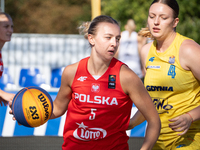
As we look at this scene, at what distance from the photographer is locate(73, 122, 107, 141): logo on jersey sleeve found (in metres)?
2.74

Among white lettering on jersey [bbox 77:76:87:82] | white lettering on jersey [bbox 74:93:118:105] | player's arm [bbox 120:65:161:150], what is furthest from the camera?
white lettering on jersey [bbox 77:76:87:82]

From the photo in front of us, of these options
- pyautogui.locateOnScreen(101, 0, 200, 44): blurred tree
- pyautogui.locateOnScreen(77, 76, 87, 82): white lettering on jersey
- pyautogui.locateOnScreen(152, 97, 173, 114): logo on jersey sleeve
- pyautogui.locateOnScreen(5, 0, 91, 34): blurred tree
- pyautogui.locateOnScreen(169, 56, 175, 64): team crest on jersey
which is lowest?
pyautogui.locateOnScreen(5, 0, 91, 34): blurred tree

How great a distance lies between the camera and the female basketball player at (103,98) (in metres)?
2.62

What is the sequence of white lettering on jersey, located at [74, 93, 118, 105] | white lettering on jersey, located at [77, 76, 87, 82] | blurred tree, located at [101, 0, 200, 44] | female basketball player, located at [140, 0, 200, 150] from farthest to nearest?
blurred tree, located at [101, 0, 200, 44] → female basketball player, located at [140, 0, 200, 150] → white lettering on jersey, located at [77, 76, 87, 82] → white lettering on jersey, located at [74, 93, 118, 105]

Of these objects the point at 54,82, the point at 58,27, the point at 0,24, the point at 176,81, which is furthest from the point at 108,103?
the point at 58,27

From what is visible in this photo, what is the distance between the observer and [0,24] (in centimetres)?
518

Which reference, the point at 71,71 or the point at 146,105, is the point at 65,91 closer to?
the point at 71,71

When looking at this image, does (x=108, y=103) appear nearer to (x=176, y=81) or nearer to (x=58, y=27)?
(x=176, y=81)

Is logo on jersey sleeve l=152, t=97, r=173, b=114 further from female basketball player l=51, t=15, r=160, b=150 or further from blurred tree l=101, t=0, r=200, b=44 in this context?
blurred tree l=101, t=0, r=200, b=44

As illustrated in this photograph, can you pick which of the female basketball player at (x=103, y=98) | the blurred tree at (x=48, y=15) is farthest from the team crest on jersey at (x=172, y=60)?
the blurred tree at (x=48, y=15)

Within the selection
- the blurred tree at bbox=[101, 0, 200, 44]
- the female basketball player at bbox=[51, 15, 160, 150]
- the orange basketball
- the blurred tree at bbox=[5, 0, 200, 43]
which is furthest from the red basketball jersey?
the blurred tree at bbox=[5, 0, 200, 43]

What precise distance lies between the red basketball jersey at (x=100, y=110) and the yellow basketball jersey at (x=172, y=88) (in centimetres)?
51

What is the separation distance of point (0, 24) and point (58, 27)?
98.2ft

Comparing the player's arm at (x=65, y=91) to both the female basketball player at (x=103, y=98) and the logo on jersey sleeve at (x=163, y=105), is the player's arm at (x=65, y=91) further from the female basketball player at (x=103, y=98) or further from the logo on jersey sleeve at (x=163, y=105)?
the logo on jersey sleeve at (x=163, y=105)
